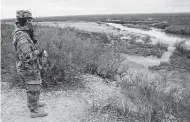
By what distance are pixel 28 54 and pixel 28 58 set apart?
14 cm

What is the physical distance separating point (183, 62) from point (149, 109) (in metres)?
13.0

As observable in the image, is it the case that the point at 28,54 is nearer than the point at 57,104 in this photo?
Yes

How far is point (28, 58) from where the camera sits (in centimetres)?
378

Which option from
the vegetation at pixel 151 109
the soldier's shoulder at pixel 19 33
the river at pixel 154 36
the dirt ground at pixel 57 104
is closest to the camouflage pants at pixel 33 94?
the dirt ground at pixel 57 104

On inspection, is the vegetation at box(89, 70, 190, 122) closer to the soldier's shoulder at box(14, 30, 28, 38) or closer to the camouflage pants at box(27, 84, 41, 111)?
the camouflage pants at box(27, 84, 41, 111)

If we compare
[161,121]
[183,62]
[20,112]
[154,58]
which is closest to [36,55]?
[20,112]

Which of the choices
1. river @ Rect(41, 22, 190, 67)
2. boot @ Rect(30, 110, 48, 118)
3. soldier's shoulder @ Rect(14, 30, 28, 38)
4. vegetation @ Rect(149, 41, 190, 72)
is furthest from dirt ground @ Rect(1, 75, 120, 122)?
vegetation @ Rect(149, 41, 190, 72)

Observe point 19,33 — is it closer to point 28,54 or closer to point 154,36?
point 28,54

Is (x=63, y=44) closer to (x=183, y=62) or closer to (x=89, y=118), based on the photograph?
(x=89, y=118)

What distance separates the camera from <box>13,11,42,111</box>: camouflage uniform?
3.64 metres

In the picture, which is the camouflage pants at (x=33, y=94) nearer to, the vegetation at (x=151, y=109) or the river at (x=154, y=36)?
the vegetation at (x=151, y=109)

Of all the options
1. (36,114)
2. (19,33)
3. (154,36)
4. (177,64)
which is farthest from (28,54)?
(154,36)

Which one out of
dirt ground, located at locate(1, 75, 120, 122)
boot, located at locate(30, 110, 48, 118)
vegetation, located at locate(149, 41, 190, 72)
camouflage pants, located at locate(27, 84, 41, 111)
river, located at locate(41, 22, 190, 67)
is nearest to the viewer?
camouflage pants, located at locate(27, 84, 41, 111)

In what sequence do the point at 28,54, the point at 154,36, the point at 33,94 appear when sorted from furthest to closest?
the point at 154,36 < the point at 33,94 < the point at 28,54
